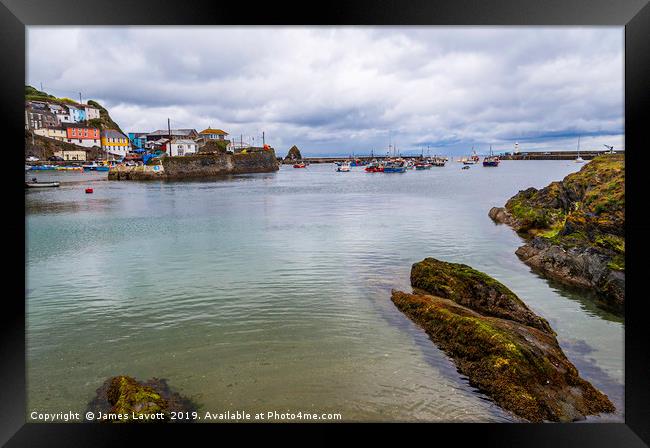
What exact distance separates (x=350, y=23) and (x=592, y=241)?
995 centimetres

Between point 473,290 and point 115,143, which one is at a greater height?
point 115,143

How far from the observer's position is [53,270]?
36.6 ft

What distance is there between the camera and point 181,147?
6047 cm

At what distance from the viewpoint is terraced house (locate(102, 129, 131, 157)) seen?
236ft

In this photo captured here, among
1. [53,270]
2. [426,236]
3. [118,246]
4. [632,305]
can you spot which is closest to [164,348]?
[632,305]

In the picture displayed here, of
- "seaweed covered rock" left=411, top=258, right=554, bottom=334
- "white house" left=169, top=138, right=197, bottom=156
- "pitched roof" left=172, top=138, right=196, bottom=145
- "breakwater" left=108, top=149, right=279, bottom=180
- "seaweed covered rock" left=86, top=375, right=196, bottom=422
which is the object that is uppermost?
"pitched roof" left=172, top=138, right=196, bottom=145

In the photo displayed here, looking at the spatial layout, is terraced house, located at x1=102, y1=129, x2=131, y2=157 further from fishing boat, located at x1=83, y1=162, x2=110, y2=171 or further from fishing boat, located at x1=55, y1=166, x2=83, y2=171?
fishing boat, located at x1=55, y1=166, x2=83, y2=171

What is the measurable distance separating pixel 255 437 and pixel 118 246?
44.1ft

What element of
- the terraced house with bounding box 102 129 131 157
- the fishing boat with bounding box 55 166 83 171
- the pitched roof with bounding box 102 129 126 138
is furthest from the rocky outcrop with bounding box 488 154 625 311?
the pitched roof with bounding box 102 129 126 138

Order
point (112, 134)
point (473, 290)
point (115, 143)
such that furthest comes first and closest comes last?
point (115, 143), point (112, 134), point (473, 290)

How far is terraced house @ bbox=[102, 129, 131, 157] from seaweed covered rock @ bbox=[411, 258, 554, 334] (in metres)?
75.6

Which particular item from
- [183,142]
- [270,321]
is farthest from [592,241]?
[183,142]

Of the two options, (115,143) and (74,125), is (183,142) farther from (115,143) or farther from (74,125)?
(74,125)

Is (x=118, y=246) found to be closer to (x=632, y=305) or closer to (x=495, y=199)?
(x=632, y=305)
